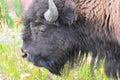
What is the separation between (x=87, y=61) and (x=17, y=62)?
0.98 meters

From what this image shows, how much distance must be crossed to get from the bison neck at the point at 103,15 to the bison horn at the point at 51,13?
0.26 m

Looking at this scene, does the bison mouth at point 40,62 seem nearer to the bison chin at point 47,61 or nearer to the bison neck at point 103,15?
the bison chin at point 47,61

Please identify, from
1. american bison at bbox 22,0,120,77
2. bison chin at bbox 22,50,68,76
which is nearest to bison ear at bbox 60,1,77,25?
american bison at bbox 22,0,120,77

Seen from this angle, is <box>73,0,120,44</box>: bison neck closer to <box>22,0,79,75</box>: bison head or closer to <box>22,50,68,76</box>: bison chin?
<box>22,0,79,75</box>: bison head

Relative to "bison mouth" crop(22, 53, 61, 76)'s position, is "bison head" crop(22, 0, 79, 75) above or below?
above

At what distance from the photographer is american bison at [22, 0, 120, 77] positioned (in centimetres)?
495

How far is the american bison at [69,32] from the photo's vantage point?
4.95 m

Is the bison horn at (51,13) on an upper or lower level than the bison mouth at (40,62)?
upper

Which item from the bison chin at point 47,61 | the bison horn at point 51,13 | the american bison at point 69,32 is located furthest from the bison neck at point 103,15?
the bison chin at point 47,61

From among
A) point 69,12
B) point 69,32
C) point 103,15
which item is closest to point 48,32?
point 69,32

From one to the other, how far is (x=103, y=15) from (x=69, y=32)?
46cm

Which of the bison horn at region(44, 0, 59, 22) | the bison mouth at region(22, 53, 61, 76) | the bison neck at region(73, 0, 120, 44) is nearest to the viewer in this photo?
the bison neck at region(73, 0, 120, 44)

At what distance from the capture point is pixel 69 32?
16.8 ft

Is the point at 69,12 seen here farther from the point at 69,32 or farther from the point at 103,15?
the point at 103,15
